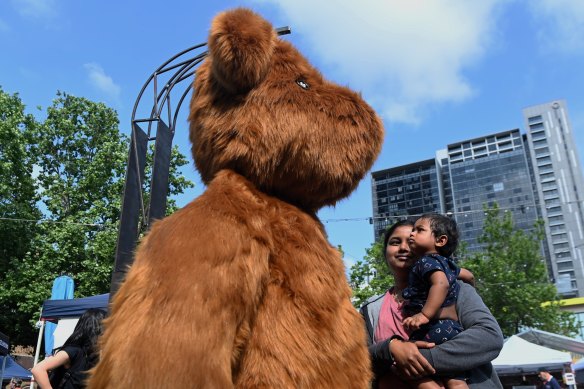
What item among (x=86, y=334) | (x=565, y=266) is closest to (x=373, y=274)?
(x=86, y=334)

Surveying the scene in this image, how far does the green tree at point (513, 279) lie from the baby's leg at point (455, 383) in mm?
17711

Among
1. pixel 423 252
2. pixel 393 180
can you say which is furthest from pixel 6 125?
pixel 393 180

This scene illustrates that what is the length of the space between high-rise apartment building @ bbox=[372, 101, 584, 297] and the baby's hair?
Answer: 99.9 metres

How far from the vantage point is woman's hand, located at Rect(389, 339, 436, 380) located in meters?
1.80

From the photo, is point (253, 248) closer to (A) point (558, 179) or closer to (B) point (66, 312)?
(B) point (66, 312)

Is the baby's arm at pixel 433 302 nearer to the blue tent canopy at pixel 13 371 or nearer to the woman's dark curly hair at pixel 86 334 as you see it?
the woman's dark curly hair at pixel 86 334

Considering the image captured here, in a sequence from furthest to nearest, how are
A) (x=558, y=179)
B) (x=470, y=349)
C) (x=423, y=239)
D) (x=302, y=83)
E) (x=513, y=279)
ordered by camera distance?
(x=558, y=179) → (x=513, y=279) → (x=423, y=239) → (x=470, y=349) → (x=302, y=83)

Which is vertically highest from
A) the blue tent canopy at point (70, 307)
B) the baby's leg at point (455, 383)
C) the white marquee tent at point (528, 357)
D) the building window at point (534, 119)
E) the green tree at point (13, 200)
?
the building window at point (534, 119)

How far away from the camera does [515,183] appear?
4237 inches

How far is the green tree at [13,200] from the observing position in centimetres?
1603

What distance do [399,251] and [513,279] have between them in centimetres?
1790

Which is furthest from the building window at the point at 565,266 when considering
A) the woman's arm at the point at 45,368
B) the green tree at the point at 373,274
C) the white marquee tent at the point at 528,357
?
the woman's arm at the point at 45,368

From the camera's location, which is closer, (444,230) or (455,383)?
(455,383)

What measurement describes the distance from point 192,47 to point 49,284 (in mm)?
13751
